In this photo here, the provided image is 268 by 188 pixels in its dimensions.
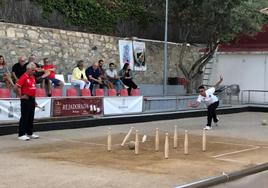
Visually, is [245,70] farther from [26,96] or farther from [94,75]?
[26,96]

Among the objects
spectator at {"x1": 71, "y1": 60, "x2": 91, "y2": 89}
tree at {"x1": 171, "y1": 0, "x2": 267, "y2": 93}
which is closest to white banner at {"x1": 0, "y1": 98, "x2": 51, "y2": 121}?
spectator at {"x1": 71, "y1": 60, "x2": 91, "y2": 89}

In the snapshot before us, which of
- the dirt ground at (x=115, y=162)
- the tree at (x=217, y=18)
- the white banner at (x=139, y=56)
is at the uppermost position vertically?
the tree at (x=217, y=18)

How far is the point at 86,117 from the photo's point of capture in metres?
16.8

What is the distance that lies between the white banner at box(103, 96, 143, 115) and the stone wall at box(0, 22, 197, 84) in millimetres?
3519

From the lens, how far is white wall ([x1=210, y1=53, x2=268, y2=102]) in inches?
1113

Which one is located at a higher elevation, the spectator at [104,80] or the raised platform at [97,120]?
the spectator at [104,80]

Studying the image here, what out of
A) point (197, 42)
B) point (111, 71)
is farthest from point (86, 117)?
point (197, 42)

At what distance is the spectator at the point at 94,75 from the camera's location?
1925 cm

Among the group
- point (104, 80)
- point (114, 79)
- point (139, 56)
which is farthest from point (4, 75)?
point (139, 56)

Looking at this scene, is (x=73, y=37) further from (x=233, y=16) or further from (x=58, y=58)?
(x=233, y=16)

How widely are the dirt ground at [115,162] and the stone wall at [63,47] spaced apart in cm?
639

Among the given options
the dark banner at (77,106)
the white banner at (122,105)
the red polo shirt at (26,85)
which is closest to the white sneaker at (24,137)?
the red polo shirt at (26,85)

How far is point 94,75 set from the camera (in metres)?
19.6

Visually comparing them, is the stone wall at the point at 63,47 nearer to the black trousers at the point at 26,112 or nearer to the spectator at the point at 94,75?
the spectator at the point at 94,75
